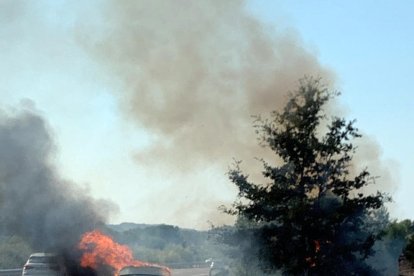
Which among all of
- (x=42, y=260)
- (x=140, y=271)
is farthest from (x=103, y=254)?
(x=140, y=271)

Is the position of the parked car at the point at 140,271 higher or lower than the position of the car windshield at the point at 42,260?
lower

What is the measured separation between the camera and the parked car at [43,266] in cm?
3319

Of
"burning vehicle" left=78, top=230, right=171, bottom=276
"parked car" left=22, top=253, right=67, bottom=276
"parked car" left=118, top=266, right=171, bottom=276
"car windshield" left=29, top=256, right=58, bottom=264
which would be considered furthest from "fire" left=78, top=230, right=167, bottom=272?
"parked car" left=118, top=266, right=171, bottom=276

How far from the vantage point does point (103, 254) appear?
115 feet

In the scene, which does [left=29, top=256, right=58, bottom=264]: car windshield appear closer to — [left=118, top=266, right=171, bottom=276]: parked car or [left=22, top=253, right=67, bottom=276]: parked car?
[left=22, top=253, right=67, bottom=276]: parked car

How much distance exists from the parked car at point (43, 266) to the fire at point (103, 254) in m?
1.33

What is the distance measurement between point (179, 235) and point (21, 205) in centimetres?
8319

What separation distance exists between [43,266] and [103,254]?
114 inches

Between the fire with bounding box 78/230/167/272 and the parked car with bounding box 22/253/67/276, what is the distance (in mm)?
1328

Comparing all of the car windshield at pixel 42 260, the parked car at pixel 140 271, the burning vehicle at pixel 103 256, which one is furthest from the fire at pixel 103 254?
the parked car at pixel 140 271

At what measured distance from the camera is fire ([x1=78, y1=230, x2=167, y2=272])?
34625mm

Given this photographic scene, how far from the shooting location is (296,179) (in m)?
27.5

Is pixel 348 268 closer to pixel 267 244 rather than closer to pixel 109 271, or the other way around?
pixel 267 244

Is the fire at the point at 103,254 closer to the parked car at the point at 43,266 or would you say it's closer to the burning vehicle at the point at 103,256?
the burning vehicle at the point at 103,256
